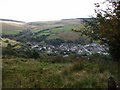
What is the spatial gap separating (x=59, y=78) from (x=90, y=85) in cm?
222

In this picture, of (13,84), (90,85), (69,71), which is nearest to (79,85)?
(90,85)

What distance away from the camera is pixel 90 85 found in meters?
12.1

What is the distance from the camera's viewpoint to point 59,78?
13.9 meters

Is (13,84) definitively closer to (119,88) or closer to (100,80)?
(100,80)

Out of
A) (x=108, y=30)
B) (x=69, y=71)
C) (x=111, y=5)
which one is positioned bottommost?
(x=69, y=71)

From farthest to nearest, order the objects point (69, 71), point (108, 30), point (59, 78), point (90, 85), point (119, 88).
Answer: point (108, 30) → point (69, 71) → point (59, 78) → point (90, 85) → point (119, 88)

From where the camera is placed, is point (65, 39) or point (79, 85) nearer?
point (79, 85)

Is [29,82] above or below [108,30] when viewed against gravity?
below

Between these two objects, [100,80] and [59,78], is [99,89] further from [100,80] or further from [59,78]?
[59,78]

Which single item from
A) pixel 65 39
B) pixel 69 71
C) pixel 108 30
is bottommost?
pixel 65 39

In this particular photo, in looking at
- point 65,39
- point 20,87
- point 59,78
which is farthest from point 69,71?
point 65,39

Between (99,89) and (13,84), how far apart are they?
3.78m

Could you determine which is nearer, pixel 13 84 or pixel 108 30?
pixel 13 84

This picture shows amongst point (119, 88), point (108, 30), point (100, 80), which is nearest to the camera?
point (119, 88)
